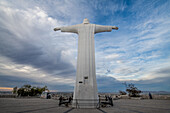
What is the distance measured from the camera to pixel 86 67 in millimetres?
10398

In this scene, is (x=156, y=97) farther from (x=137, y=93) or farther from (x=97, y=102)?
(x=97, y=102)

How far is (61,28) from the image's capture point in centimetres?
1251

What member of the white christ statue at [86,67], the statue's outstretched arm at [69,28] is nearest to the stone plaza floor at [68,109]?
the white christ statue at [86,67]

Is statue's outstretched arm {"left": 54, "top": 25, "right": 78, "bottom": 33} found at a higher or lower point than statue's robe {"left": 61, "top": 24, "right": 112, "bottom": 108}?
higher

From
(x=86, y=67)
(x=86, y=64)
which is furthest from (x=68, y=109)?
(x=86, y=64)

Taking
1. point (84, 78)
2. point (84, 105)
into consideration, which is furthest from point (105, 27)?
point (84, 105)

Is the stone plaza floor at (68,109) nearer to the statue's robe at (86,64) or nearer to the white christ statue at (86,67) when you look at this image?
the white christ statue at (86,67)

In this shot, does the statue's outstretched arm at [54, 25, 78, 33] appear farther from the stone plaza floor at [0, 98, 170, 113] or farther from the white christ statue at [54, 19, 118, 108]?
the stone plaza floor at [0, 98, 170, 113]

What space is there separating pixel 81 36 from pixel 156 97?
17.0m

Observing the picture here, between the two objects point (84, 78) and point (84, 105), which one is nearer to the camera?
point (84, 105)

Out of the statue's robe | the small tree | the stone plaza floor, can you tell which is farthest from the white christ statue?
the small tree

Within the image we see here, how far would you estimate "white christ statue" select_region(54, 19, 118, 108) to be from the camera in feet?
30.6

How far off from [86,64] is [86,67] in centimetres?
30

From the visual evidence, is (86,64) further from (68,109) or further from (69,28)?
(69,28)
